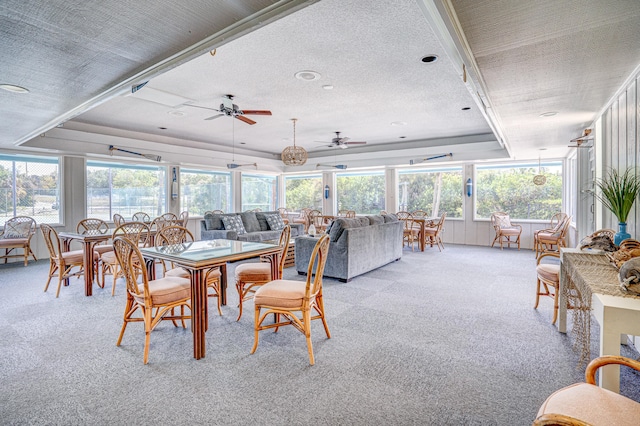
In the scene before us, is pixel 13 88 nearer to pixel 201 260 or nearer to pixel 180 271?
pixel 180 271

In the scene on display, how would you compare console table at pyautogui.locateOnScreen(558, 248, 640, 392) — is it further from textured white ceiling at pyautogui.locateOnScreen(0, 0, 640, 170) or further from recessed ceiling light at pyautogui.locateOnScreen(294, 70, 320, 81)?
recessed ceiling light at pyautogui.locateOnScreen(294, 70, 320, 81)

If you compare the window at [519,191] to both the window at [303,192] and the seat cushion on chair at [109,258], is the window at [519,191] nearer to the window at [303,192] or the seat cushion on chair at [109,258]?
the window at [303,192]

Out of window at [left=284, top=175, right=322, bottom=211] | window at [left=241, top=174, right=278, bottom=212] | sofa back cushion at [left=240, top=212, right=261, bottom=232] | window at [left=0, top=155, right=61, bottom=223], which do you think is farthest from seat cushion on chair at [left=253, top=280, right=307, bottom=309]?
window at [left=284, top=175, right=322, bottom=211]

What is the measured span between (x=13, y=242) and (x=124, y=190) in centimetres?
250

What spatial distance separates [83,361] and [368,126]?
5.96 m

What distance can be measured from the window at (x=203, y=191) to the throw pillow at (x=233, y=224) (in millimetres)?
2903

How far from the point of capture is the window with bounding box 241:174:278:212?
427 inches

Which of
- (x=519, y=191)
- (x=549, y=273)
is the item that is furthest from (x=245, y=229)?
(x=519, y=191)

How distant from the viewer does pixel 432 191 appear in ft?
31.2

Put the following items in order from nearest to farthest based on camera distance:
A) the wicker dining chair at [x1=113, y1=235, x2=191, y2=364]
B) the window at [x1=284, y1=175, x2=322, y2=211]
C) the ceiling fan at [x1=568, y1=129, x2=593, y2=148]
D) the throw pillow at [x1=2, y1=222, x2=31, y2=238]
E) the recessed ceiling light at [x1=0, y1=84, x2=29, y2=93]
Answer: the wicker dining chair at [x1=113, y1=235, x2=191, y2=364] < the recessed ceiling light at [x1=0, y1=84, x2=29, y2=93] < the ceiling fan at [x1=568, y1=129, x2=593, y2=148] < the throw pillow at [x1=2, y1=222, x2=31, y2=238] < the window at [x1=284, y1=175, x2=322, y2=211]

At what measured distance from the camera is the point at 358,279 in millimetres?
4984

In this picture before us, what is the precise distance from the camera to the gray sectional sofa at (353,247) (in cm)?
484

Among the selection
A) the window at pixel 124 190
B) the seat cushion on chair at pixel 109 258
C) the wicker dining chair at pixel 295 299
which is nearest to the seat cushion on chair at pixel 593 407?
the wicker dining chair at pixel 295 299

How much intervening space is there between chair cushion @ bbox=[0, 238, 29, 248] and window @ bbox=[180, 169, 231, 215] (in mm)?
3565
